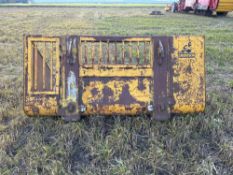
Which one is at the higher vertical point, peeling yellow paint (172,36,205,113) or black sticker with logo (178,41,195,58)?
black sticker with logo (178,41,195,58)

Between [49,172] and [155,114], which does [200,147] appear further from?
[49,172]

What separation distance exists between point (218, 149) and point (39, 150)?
1.68 metres

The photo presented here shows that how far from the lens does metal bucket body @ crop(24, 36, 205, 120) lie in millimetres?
4324

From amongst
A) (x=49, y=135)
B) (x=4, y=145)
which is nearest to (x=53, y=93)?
(x=49, y=135)

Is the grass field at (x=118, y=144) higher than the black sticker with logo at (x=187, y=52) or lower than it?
lower

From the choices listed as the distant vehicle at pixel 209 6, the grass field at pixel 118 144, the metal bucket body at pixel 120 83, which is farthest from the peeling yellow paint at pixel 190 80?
the distant vehicle at pixel 209 6

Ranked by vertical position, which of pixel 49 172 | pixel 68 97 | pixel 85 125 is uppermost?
pixel 68 97

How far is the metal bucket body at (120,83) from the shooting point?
4324mm

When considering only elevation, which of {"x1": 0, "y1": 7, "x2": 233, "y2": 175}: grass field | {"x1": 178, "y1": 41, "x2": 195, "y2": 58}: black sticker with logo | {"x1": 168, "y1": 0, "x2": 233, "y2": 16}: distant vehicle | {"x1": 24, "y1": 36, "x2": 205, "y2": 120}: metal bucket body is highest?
{"x1": 168, "y1": 0, "x2": 233, "y2": 16}: distant vehicle

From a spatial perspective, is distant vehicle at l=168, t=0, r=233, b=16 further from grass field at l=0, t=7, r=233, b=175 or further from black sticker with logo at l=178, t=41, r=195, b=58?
black sticker with logo at l=178, t=41, r=195, b=58

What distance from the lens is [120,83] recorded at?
438 cm

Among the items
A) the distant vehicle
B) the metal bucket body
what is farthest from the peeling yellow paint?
the distant vehicle

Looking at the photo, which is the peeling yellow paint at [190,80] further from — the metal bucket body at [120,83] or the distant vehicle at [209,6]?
the distant vehicle at [209,6]

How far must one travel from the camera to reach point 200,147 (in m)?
4.02
